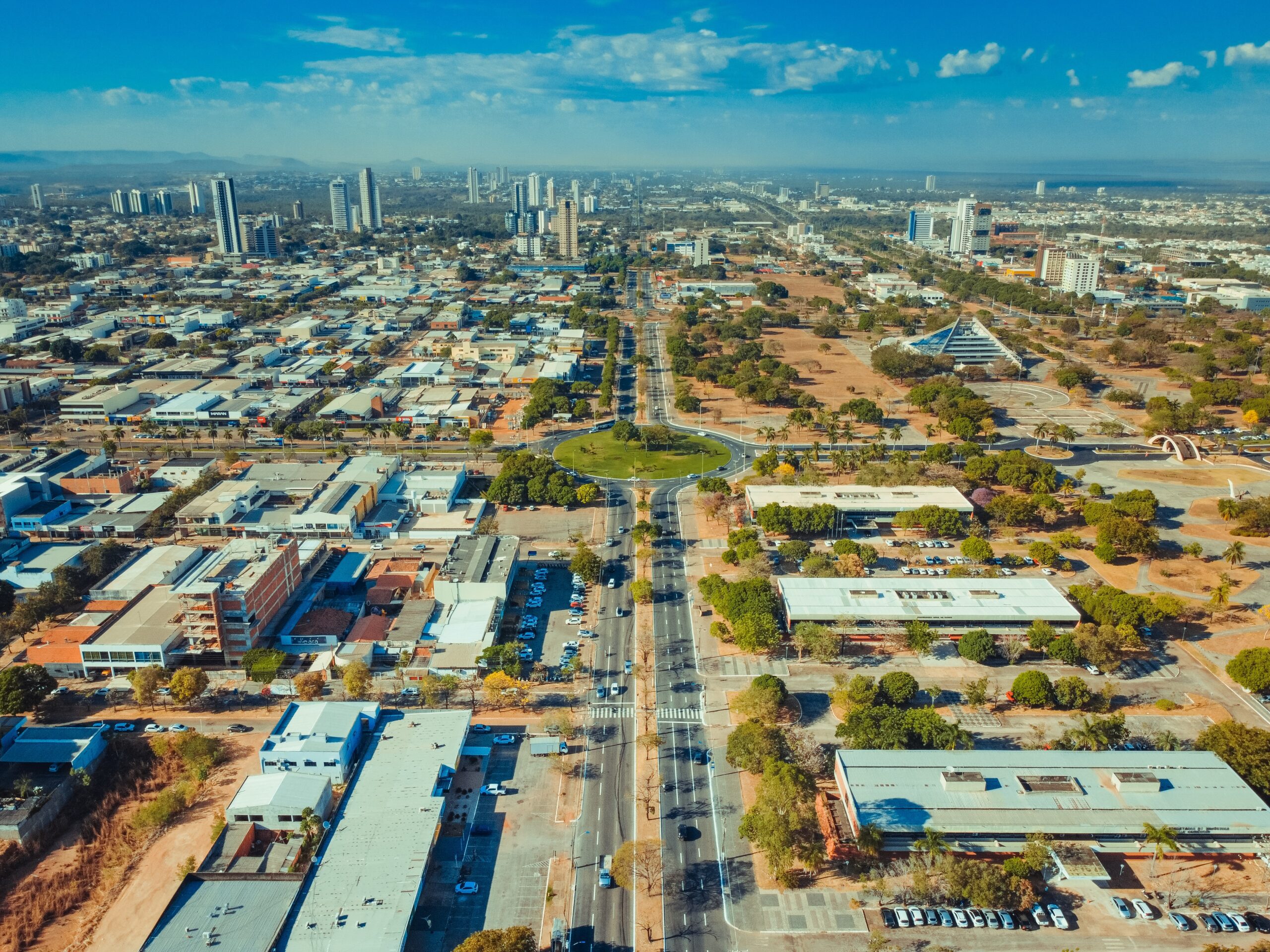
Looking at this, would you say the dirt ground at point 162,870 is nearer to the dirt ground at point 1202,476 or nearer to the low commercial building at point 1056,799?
the low commercial building at point 1056,799

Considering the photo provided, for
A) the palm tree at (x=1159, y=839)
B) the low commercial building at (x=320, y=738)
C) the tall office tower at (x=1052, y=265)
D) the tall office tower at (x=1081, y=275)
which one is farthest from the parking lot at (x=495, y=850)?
the tall office tower at (x=1052, y=265)

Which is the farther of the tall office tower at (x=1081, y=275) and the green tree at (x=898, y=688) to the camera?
the tall office tower at (x=1081, y=275)

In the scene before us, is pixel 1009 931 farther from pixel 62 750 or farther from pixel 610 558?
pixel 62 750

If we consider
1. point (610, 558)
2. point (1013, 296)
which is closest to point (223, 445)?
point (610, 558)

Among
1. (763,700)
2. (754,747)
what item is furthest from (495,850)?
(763,700)

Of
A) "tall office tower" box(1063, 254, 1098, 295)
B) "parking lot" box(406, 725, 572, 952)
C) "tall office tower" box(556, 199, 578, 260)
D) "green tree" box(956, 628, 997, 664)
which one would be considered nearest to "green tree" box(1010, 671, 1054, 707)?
"green tree" box(956, 628, 997, 664)

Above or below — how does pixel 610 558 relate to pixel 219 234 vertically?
below
